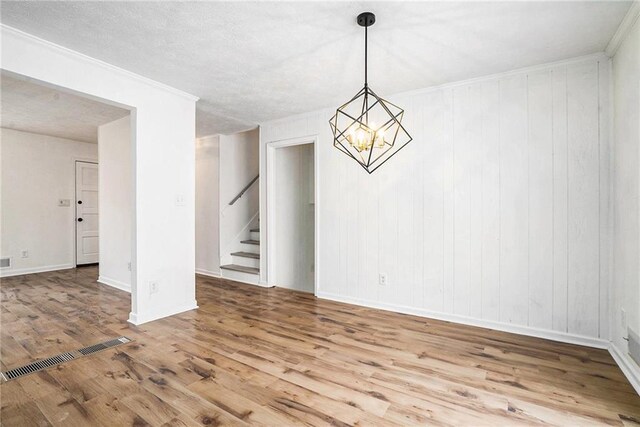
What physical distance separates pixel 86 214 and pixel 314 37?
6.32 m

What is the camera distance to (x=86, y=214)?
624cm

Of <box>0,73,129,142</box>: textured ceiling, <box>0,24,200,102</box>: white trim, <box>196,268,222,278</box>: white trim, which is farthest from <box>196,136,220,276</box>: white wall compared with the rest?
<box>0,24,200,102</box>: white trim

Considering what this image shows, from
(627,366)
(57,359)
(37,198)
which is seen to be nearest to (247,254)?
(57,359)

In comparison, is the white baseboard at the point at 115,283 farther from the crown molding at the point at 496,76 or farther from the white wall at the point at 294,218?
the crown molding at the point at 496,76

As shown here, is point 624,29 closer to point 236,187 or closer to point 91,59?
point 91,59

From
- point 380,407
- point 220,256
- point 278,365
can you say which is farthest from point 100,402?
point 220,256

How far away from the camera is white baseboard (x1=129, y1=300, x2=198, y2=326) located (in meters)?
3.10

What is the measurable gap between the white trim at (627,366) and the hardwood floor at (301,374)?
45mm

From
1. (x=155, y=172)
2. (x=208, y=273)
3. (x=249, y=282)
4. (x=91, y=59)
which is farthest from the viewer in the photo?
(x=208, y=273)

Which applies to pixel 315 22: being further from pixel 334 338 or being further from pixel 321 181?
pixel 334 338

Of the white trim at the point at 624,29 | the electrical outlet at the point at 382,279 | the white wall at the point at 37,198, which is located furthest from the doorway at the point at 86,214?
the white trim at the point at 624,29

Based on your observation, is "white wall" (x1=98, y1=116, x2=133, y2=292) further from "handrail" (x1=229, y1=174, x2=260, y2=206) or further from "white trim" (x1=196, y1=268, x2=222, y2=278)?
"handrail" (x1=229, y1=174, x2=260, y2=206)

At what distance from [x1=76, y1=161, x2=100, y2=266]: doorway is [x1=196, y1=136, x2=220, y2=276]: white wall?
2.49m

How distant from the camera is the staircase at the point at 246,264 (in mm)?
4898
